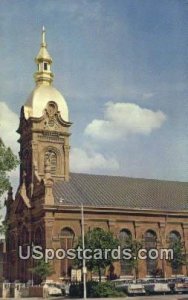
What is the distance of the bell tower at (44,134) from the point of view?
70.9m

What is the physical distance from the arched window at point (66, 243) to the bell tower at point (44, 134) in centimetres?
925

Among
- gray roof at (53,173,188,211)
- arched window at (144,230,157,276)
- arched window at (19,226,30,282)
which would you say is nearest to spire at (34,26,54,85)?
gray roof at (53,173,188,211)

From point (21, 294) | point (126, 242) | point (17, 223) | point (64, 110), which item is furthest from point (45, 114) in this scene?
point (21, 294)

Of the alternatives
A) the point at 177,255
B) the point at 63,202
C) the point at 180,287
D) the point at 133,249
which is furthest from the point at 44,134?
the point at 180,287

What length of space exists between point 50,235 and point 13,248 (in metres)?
12.9

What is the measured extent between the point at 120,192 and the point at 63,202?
32.5ft

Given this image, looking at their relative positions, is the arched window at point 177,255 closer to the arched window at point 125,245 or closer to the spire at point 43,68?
the arched window at point 125,245

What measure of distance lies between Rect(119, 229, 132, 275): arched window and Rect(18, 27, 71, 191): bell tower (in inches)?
408

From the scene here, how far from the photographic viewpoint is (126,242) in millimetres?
62500

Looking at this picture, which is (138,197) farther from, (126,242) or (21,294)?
(21,294)

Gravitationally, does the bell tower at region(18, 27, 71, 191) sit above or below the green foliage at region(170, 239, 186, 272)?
above

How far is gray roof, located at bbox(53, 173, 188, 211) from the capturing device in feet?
217

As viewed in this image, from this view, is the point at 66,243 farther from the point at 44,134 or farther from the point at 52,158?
the point at 44,134

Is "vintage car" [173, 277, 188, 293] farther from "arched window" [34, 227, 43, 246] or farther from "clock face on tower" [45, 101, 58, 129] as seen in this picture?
"clock face on tower" [45, 101, 58, 129]
